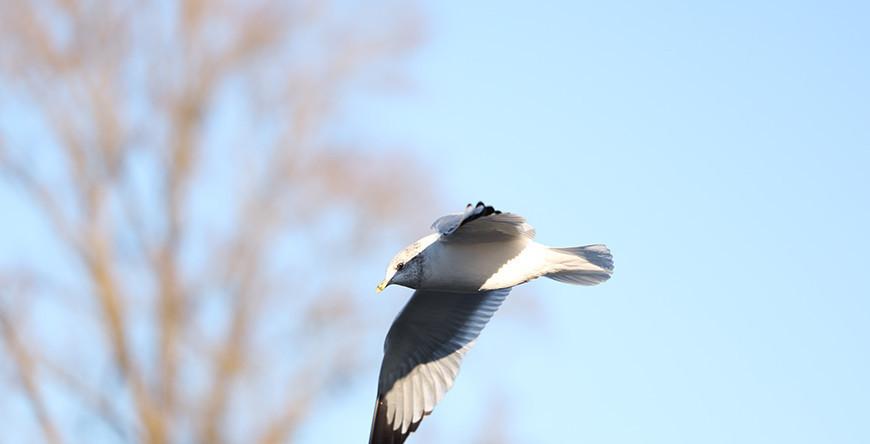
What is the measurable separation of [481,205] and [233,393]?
4.04 meters

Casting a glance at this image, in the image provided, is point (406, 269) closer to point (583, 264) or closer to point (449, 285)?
point (449, 285)

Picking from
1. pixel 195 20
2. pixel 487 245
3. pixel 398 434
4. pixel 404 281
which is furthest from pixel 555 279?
pixel 195 20

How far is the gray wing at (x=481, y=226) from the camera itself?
11.5 ft

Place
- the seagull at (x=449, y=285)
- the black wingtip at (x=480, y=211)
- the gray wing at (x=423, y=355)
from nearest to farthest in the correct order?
the black wingtip at (x=480, y=211) → the seagull at (x=449, y=285) → the gray wing at (x=423, y=355)

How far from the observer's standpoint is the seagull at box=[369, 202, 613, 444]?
12.5ft

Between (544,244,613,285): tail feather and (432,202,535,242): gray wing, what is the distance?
12 centimetres

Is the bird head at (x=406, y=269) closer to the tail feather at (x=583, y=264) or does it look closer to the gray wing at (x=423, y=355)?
the tail feather at (x=583, y=264)

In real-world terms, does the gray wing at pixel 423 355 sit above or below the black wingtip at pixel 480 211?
above

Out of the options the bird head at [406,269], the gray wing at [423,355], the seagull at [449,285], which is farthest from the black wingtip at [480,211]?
the gray wing at [423,355]

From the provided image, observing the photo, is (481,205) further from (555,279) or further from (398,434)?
(398,434)

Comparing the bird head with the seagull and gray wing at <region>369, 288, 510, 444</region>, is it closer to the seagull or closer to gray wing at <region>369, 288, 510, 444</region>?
the seagull

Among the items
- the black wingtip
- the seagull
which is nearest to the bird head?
the seagull

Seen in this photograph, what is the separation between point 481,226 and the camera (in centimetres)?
385

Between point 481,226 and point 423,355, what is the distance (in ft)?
2.78
